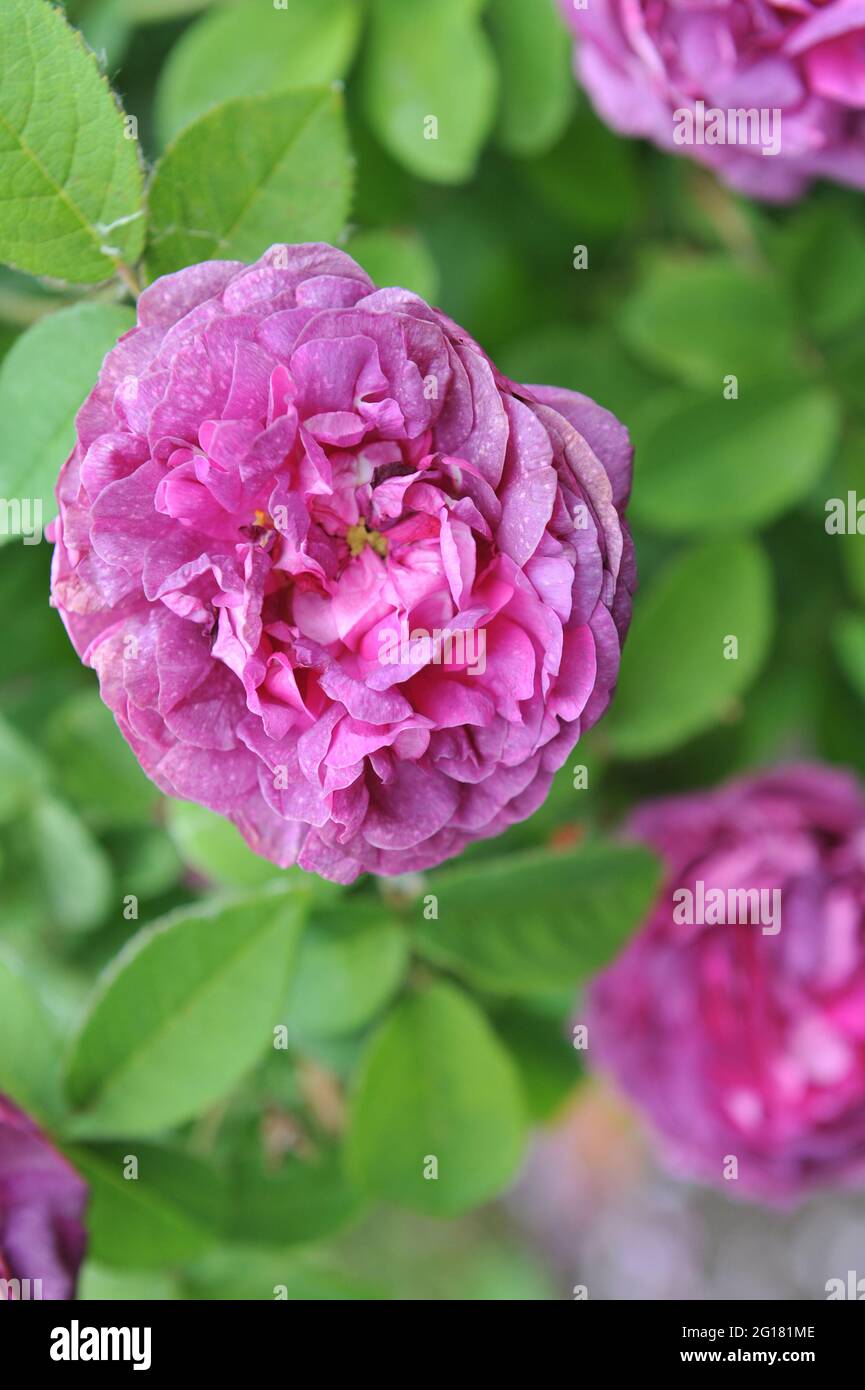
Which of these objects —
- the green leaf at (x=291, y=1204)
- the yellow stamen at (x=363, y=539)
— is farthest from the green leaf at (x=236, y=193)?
the green leaf at (x=291, y=1204)

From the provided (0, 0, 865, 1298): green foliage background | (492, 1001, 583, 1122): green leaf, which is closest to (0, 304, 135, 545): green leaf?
(0, 0, 865, 1298): green foliage background

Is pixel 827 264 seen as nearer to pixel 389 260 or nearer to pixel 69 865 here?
pixel 389 260

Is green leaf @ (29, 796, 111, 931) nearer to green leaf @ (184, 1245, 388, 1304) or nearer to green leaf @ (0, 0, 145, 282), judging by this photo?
green leaf @ (184, 1245, 388, 1304)

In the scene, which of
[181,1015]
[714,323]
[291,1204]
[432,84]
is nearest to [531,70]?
[432,84]

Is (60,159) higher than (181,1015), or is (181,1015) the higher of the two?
(60,159)

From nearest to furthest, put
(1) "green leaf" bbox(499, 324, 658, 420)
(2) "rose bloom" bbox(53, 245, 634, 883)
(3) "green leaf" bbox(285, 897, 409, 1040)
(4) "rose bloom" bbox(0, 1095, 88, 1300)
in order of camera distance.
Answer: (2) "rose bloom" bbox(53, 245, 634, 883) → (4) "rose bloom" bbox(0, 1095, 88, 1300) → (3) "green leaf" bbox(285, 897, 409, 1040) → (1) "green leaf" bbox(499, 324, 658, 420)

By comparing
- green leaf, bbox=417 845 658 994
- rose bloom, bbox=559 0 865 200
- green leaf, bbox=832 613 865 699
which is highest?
rose bloom, bbox=559 0 865 200
